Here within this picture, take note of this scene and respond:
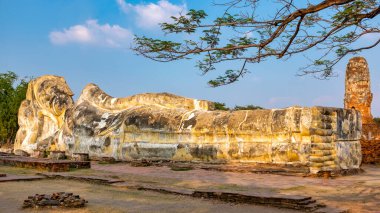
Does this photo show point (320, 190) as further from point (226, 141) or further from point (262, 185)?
point (226, 141)

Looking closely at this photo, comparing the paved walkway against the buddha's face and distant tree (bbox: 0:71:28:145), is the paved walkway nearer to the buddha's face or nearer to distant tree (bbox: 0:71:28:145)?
the buddha's face

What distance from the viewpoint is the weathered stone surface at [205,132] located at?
10.6 meters

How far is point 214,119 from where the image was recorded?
12406 mm

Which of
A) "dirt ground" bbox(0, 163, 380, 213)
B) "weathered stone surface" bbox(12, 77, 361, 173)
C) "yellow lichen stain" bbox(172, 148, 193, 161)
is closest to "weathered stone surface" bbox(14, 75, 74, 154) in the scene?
"weathered stone surface" bbox(12, 77, 361, 173)

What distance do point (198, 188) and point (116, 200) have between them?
1.80 metres

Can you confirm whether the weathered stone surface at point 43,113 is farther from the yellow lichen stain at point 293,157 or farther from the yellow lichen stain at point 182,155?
the yellow lichen stain at point 293,157

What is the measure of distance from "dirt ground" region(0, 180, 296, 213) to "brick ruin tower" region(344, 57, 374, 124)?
58.1ft

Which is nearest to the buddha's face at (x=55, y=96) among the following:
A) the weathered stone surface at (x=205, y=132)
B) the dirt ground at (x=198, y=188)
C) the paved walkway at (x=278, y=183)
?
the weathered stone surface at (x=205, y=132)

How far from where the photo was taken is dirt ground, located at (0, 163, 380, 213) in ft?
20.4

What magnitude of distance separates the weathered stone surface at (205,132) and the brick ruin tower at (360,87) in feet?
38.0

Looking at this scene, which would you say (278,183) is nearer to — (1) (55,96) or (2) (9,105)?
(1) (55,96)

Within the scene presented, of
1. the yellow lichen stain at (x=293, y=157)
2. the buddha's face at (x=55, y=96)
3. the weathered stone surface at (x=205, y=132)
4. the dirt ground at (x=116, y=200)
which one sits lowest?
the dirt ground at (x=116, y=200)

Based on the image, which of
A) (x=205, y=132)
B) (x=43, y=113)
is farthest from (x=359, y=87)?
(x=43, y=113)

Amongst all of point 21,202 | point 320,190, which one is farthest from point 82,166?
point 320,190
